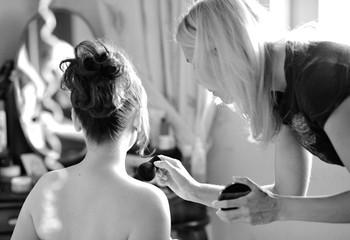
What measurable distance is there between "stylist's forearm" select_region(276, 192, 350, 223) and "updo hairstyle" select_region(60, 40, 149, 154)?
40 centimetres

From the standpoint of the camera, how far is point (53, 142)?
2.54 m

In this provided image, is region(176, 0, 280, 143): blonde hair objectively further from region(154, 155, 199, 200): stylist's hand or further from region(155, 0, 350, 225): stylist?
region(154, 155, 199, 200): stylist's hand

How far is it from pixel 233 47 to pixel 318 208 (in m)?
0.38

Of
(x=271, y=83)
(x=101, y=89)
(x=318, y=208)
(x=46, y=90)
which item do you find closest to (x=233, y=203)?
(x=318, y=208)

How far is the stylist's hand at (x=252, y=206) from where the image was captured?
1.30 metres

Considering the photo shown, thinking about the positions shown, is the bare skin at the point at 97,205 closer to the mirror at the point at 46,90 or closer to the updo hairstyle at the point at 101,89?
the updo hairstyle at the point at 101,89

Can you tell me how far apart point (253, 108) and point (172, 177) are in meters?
0.36

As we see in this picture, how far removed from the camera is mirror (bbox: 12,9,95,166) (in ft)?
8.27

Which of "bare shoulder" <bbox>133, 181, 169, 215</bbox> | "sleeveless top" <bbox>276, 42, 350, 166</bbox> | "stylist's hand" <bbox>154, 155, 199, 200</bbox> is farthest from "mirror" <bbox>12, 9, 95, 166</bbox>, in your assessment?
"sleeveless top" <bbox>276, 42, 350, 166</bbox>

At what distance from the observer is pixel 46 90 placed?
2525 millimetres

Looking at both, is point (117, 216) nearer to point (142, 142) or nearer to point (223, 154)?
point (142, 142)

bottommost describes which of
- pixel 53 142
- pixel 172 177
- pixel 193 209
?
pixel 193 209

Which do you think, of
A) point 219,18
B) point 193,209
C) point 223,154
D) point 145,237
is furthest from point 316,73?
point 223,154

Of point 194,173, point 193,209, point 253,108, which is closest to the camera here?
point 253,108
